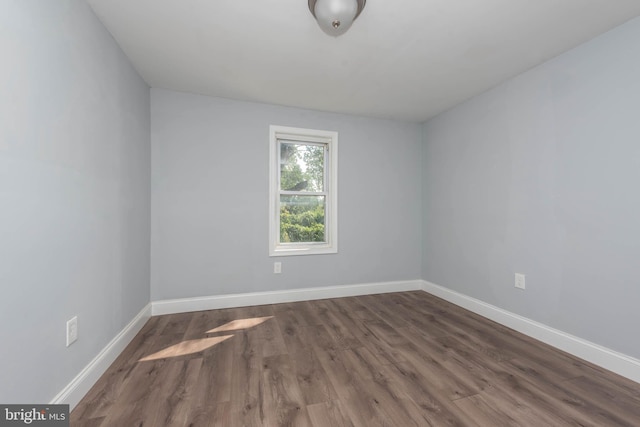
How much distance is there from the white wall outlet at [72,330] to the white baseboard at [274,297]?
1.30 meters

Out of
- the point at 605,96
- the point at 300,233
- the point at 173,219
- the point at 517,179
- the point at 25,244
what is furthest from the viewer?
the point at 300,233

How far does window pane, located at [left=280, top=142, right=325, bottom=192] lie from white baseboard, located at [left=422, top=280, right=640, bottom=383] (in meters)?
2.24

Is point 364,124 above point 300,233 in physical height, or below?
above

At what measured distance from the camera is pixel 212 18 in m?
1.70

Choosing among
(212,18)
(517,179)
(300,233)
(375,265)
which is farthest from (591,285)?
(212,18)

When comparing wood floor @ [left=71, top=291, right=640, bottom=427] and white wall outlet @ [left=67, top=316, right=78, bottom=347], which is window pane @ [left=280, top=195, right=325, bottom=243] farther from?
white wall outlet @ [left=67, top=316, right=78, bottom=347]

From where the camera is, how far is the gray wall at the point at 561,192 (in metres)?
1.71

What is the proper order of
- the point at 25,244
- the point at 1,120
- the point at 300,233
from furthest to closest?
the point at 300,233, the point at 25,244, the point at 1,120

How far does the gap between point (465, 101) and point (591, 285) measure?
215 cm

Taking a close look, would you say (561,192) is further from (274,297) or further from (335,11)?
(274,297)

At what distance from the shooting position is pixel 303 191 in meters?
3.26

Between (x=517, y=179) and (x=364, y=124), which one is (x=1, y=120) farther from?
(x=517, y=179)

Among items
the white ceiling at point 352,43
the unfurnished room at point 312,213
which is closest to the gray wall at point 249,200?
the unfurnished room at point 312,213

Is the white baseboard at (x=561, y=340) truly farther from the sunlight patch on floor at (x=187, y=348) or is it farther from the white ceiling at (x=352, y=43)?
the sunlight patch on floor at (x=187, y=348)
